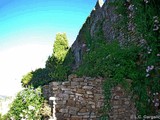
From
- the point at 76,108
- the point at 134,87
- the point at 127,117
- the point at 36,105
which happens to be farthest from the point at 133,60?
the point at 36,105

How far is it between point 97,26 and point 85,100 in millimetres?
6313

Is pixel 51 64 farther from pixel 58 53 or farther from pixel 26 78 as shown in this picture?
pixel 26 78

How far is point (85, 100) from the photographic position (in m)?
7.07

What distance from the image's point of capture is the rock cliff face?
11.3 m

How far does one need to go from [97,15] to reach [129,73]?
20.5 ft

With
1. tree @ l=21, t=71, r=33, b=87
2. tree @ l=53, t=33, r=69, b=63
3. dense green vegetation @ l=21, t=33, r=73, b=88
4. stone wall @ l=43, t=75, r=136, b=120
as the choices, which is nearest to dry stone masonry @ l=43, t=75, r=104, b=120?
stone wall @ l=43, t=75, r=136, b=120

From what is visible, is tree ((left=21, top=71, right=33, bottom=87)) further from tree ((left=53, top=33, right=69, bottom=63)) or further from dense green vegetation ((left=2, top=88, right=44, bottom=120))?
dense green vegetation ((left=2, top=88, right=44, bottom=120))

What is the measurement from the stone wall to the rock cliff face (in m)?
3.88

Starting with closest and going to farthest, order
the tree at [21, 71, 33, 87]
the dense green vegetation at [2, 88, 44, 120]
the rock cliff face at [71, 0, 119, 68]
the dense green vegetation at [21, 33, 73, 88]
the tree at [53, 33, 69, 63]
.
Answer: the dense green vegetation at [2, 88, 44, 120] < the rock cliff face at [71, 0, 119, 68] < the dense green vegetation at [21, 33, 73, 88] < the tree at [53, 33, 69, 63] < the tree at [21, 71, 33, 87]

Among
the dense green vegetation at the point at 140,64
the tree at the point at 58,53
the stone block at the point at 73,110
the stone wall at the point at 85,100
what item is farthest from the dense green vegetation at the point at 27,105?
the tree at the point at 58,53

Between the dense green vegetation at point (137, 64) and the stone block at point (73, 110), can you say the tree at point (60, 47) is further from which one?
the stone block at point (73, 110)

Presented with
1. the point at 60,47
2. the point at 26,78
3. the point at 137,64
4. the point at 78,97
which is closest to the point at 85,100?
the point at 78,97

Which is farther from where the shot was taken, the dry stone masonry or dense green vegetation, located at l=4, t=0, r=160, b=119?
dense green vegetation, located at l=4, t=0, r=160, b=119

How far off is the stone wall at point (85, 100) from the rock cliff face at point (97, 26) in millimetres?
3879
